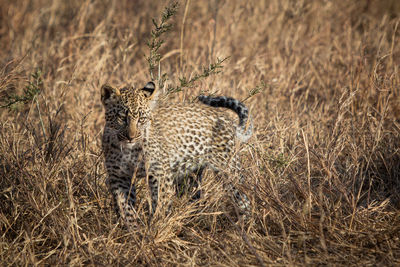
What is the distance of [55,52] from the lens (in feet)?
25.5

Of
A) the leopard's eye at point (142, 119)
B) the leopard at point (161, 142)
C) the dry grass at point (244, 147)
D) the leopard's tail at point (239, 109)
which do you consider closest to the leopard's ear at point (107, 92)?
the leopard at point (161, 142)

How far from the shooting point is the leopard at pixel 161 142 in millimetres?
4164

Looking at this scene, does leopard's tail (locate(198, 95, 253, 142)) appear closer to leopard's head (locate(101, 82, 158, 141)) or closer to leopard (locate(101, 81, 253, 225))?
leopard (locate(101, 81, 253, 225))

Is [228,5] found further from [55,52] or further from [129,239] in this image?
[129,239]

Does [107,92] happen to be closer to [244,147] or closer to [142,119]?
[142,119]

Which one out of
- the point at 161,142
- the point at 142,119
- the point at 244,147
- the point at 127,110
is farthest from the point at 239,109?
the point at 127,110

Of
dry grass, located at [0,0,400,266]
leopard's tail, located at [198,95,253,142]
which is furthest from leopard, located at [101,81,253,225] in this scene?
dry grass, located at [0,0,400,266]

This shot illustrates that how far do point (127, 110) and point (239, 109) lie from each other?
146 centimetres

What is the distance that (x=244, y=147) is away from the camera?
16.9 feet

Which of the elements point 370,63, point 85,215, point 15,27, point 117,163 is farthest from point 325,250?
point 15,27

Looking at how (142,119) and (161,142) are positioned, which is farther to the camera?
(161,142)

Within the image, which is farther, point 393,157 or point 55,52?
point 55,52

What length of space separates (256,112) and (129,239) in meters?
3.02

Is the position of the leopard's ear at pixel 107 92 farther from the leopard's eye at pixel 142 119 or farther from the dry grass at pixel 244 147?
the dry grass at pixel 244 147
